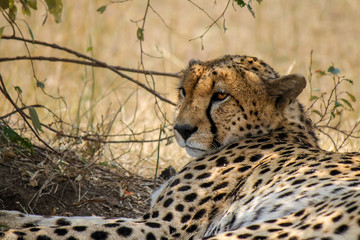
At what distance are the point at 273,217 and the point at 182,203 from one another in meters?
0.61

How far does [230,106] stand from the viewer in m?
3.52

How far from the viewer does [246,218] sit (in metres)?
2.72

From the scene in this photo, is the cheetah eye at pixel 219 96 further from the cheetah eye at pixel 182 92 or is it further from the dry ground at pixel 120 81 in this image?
the dry ground at pixel 120 81

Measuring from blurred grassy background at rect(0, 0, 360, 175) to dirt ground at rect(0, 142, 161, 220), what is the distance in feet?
2.70

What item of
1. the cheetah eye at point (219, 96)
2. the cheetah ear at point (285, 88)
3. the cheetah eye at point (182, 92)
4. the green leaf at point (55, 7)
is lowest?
the cheetah ear at point (285, 88)

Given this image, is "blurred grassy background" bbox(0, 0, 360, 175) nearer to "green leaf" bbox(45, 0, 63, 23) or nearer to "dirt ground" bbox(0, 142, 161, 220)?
"dirt ground" bbox(0, 142, 161, 220)

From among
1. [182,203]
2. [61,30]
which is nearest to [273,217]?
[182,203]

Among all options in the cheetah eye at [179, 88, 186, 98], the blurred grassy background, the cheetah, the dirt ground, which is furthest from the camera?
the blurred grassy background

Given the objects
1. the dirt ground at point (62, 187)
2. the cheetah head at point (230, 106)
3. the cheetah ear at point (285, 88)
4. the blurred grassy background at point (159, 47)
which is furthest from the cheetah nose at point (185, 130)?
the blurred grassy background at point (159, 47)

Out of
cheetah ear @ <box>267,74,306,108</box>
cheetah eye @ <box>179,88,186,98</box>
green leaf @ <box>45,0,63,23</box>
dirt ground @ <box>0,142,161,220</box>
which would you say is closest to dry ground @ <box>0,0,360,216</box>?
dirt ground @ <box>0,142,161,220</box>

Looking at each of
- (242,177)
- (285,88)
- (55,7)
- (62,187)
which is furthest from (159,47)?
(242,177)

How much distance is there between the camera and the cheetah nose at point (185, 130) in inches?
135

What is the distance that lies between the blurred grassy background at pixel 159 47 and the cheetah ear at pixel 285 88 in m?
1.51

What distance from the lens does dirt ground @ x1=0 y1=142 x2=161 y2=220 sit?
3.57 meters
